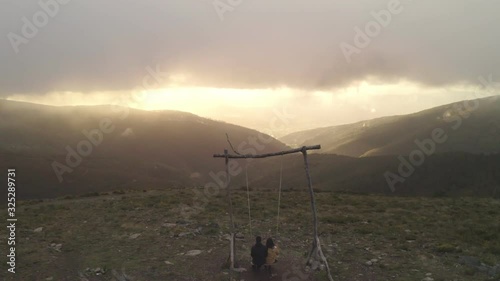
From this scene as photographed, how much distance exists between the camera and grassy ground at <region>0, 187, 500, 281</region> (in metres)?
14.5

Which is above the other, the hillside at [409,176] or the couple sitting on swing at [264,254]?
the couple sitting on swing at [264,254]

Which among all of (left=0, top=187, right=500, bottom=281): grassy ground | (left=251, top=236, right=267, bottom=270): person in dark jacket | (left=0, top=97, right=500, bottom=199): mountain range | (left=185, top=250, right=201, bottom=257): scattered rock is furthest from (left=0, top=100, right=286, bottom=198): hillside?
(left=251, top=236, right=267, bottom=270): person in dark jacket

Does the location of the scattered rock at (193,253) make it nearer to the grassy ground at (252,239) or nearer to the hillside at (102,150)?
the grassy ground at (252,239)

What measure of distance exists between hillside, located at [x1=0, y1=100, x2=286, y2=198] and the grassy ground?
6060cm

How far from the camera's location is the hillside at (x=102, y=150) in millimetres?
88188

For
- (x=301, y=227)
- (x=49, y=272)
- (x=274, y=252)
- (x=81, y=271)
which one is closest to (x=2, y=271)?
(x=49, y=272)

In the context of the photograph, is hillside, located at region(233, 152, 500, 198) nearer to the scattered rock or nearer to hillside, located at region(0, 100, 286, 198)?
hillside, located at region(0, 100, 286, 198)

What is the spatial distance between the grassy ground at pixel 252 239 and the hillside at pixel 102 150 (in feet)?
199

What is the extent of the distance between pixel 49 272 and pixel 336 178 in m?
68.3

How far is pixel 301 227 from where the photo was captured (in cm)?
2109

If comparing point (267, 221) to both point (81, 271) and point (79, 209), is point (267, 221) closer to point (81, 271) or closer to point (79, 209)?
point (81, 271)

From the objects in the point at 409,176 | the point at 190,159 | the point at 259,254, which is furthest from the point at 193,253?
the point at 190,159

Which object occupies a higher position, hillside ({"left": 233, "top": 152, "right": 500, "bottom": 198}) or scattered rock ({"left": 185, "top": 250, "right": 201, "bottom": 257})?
scattered rock ({"left": 185, "top": 250, "right": 201, "bottom": 257})

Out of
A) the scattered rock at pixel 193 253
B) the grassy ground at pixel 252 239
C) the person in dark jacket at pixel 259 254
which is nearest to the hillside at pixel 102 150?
the grassy ground at pixel 252 239
